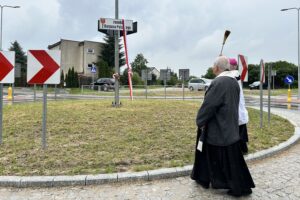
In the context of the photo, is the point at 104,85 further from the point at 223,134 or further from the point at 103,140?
the point at 223,134

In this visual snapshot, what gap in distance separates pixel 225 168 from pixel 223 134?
46 centimetres

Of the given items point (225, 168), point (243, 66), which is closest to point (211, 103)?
point (225, 168)

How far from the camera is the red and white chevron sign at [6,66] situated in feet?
20.3

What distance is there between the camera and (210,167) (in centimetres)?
423

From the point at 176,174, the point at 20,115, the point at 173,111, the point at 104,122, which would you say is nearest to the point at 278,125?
the point at 173,111

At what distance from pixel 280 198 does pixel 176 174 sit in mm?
1515

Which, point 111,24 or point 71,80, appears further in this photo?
point 71,80

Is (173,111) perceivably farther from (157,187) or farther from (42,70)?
(157,187)

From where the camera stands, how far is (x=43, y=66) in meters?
5.98

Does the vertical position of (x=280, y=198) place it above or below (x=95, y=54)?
below

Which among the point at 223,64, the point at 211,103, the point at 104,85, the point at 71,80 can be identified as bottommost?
the point at 211,103

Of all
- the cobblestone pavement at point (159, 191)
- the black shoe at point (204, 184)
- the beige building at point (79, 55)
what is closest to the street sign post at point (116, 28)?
the cobblestone pavement at point (159, 191)

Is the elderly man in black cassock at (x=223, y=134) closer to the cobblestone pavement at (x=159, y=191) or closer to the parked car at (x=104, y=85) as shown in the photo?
the cobblestone pavement at (x=159, y=191)

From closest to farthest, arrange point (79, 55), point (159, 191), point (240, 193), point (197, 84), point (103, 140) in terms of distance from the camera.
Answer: point (240, 193) < point (159, 191) < point (103, 140) < point (197, 84) < point (79, 55)
